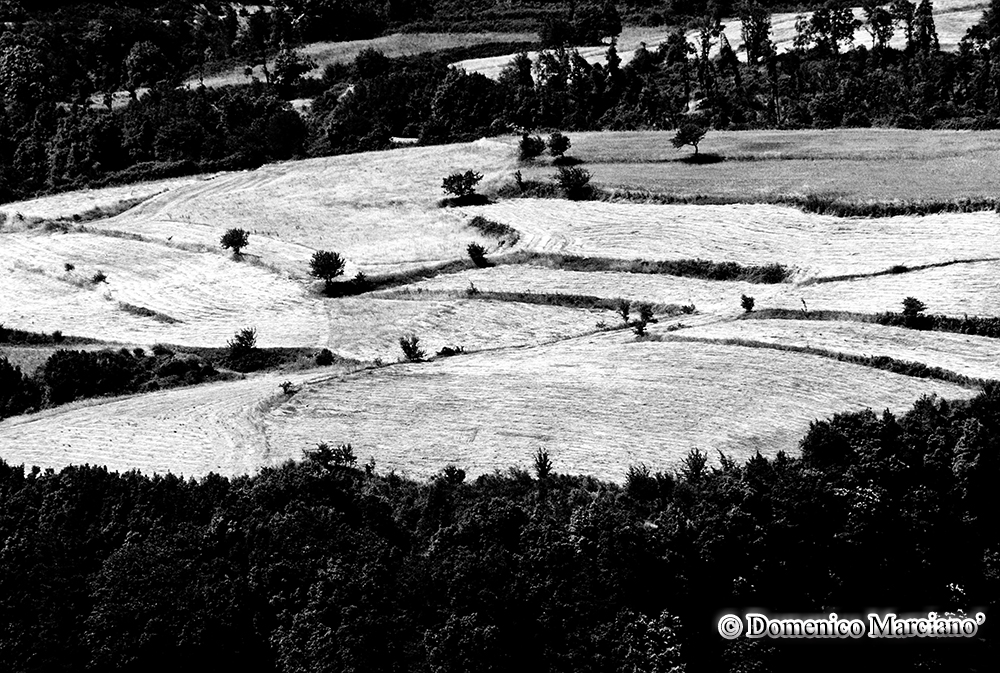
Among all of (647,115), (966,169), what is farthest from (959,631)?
(647,115)

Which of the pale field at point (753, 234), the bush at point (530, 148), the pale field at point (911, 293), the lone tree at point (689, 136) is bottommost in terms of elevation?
the pale field at point (911, 293)

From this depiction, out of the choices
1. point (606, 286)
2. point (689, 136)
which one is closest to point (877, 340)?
point (606, 286)

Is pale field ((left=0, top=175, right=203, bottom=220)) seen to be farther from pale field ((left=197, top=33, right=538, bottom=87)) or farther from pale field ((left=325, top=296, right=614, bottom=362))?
pale field ((left=197, top=33, right=538, bottom=87))

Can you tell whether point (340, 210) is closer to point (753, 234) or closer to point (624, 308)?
point (753, 234)

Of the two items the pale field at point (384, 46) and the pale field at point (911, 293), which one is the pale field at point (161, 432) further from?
the pale field at point (384, 46)

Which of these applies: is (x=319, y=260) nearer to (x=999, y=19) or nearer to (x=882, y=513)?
(x=882, y=513)

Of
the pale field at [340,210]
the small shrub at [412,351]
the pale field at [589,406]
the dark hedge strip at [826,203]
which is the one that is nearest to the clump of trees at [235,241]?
the pale field at [340,210]

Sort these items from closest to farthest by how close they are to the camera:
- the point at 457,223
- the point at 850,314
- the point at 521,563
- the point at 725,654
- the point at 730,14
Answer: the point at 725,654 < the point at 521,563 < the point at 850,314 < the point at 457,223 < the point at 730,14
